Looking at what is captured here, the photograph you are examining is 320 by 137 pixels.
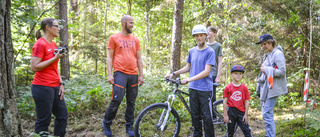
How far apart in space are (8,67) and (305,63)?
419 inches

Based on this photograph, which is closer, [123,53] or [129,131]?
[123,53]

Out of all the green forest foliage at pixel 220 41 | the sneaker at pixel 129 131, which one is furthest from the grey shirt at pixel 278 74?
the sneaker at pixel 129 131

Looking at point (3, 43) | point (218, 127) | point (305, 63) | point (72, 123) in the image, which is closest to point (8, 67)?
point (3, 43)

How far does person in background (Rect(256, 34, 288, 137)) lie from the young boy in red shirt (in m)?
0.46

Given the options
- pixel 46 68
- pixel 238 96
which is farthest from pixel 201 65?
pixel 46 68

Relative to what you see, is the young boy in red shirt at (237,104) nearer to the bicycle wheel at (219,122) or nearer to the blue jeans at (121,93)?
the bicycle wheel at (219,122)

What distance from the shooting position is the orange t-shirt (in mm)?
3609

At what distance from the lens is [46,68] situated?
279 cm

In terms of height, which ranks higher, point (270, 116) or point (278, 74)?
point (278, 74)

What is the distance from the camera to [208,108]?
3232 mm

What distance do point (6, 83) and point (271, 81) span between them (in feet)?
11.9

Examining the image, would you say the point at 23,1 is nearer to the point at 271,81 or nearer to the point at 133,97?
the point at 133,97

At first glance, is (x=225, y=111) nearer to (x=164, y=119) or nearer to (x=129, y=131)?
(x=164, y=119)

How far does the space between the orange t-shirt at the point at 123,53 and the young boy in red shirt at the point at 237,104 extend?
1.80 metres
